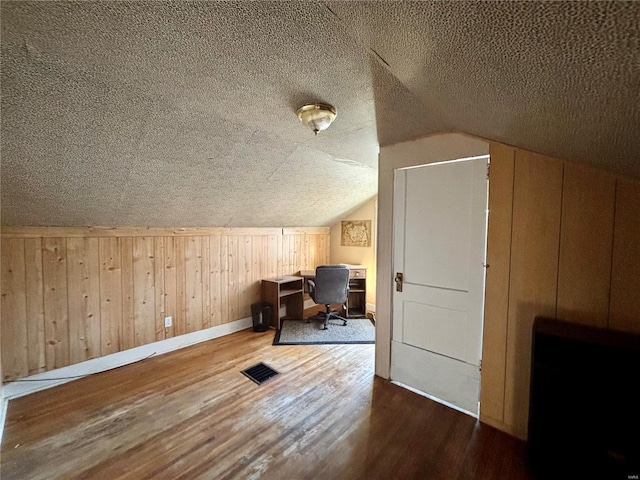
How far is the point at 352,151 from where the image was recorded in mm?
2693

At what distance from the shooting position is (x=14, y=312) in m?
2.28

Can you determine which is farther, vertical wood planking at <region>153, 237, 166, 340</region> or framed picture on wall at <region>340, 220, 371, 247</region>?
framed picture on wall at <region>340, 220, 371, 247</region>

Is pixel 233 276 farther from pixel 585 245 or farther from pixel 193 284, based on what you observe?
pixel 585 245

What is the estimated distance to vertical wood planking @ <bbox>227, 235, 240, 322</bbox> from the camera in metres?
3.77

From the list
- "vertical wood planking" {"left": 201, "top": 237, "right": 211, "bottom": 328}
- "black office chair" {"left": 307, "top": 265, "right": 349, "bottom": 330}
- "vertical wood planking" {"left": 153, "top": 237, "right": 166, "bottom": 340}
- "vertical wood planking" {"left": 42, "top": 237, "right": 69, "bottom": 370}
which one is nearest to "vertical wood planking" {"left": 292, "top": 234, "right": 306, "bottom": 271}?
"black office chair" {"left": 307, "top": 265, "right": 349, "bottom": 330}

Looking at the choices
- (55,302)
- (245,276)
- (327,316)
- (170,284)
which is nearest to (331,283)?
(327,316)

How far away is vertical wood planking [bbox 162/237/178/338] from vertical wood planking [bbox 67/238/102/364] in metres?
0.63

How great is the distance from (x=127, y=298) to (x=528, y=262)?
3.71 metres

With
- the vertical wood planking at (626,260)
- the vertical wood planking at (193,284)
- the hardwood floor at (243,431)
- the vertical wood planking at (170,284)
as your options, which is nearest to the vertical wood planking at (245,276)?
the vertical wood planking at (193,284)

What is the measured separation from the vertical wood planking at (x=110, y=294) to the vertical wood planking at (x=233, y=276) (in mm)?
1256

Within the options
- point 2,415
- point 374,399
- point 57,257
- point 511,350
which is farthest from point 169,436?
point 511,350

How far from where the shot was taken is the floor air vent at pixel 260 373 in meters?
2.59

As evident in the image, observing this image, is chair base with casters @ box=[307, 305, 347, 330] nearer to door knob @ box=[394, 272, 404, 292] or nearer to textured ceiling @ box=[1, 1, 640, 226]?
door knob @ box=[394, 272, 404, 292]

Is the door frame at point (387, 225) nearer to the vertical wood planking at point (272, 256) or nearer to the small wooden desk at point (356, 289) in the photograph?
the small wooden desk at point (356, 289)
